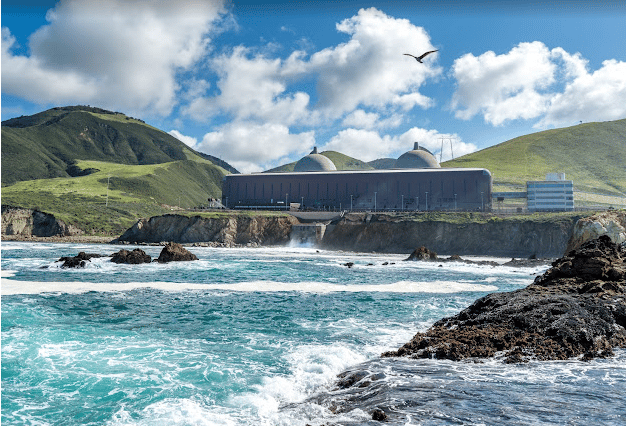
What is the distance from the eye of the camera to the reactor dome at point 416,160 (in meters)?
150

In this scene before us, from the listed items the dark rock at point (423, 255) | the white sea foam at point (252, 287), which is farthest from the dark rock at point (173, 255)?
the dark rock at point (423, 255)

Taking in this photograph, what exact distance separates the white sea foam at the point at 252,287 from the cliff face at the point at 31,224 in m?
88.1

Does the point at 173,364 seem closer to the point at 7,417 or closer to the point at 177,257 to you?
the point at 7,417

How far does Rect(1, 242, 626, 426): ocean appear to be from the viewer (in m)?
11.5

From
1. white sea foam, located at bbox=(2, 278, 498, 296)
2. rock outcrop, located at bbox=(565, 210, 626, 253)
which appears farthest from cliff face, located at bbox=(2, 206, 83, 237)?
rock outcrop, located at bbox=(565, 210, 626, 253)

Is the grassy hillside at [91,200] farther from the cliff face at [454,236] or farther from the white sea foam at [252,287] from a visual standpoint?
the white sea foam at [252,287]

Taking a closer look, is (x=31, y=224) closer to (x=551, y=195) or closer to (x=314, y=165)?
(x=314, y=165)

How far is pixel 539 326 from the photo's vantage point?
18.3 m

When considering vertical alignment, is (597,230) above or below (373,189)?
below

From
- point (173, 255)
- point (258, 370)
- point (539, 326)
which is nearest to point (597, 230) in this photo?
point (539, 326)

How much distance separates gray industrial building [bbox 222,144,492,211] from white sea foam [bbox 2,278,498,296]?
86.4 m

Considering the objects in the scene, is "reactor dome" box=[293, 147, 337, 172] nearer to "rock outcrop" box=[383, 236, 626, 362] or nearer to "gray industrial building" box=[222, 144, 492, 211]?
"gray industrial building" box=[222, 144, 492, 211]

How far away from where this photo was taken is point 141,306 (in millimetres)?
27031

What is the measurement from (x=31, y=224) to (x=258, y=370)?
123622mm
